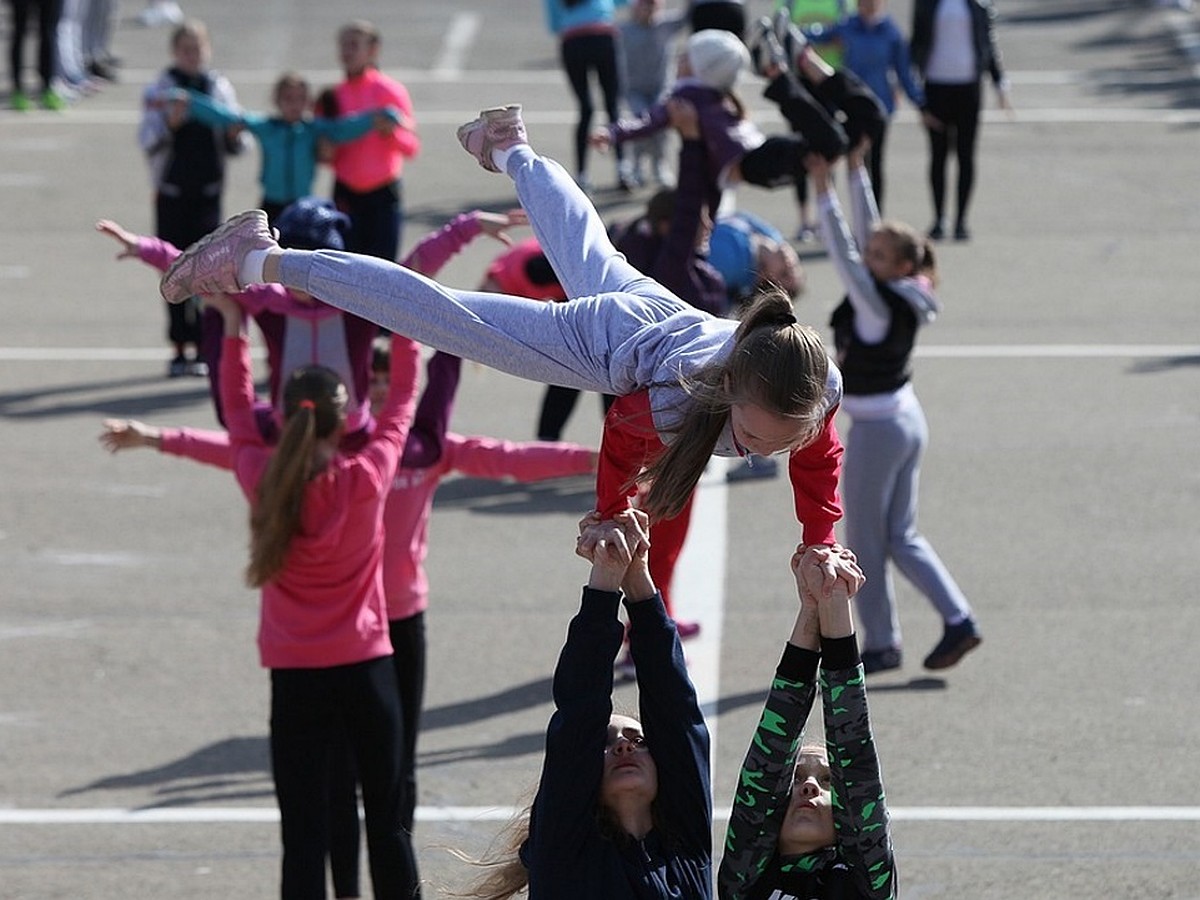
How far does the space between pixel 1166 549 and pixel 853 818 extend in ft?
21.0

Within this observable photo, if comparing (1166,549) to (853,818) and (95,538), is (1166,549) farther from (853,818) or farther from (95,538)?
(853,818)

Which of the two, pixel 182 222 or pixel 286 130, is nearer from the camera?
pixel 286 130

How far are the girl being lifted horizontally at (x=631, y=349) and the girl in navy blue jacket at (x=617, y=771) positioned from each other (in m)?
0.29

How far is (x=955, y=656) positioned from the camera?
848 cm

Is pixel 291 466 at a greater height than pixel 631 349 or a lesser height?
lesser

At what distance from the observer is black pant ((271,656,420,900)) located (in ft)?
20.2

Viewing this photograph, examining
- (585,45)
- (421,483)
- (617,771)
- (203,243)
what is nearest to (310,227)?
(421,483)

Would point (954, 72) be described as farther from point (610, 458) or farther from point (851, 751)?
point (851, 751)

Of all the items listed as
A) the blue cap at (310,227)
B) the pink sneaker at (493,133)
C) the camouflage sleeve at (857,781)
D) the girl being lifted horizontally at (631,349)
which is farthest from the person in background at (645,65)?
the camouflage sleeve at (857,781)

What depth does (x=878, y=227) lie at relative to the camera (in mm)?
8391

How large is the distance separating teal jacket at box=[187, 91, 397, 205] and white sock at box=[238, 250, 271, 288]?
7933 millimetres

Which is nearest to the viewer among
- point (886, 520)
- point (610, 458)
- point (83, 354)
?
point (610, 458)

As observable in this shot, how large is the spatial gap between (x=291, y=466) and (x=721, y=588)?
13.3 feet

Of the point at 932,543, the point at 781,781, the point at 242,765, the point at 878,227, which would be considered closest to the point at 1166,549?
the point at 932,543
